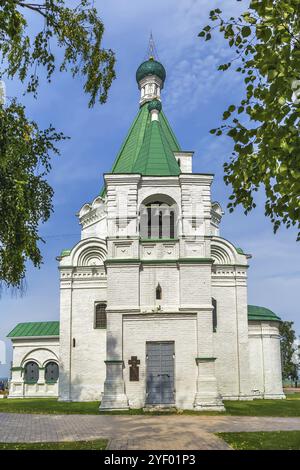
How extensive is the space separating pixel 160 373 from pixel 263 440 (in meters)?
7.76

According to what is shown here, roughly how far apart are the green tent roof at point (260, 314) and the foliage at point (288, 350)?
19150 millimetres

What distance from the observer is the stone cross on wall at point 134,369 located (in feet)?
59.7

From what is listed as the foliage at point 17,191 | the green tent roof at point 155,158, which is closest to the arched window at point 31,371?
the green tent roof at point 155,158

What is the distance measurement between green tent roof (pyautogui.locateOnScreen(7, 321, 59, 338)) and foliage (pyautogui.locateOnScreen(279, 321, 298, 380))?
22.9 meters

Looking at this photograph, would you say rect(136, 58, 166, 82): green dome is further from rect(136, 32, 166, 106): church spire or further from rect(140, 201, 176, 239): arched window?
rect(140, 201, 176, 239): arched window

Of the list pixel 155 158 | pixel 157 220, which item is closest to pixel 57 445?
pixel 157 220

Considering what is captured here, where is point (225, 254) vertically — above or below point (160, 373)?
above

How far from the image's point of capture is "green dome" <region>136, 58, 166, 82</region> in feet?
104

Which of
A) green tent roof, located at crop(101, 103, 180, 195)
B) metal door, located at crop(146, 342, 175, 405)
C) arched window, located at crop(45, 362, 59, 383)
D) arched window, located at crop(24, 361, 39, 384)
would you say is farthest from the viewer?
arched window, located at crop(24, 361, 39, 384)

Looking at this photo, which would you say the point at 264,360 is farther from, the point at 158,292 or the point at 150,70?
the point at 150,70

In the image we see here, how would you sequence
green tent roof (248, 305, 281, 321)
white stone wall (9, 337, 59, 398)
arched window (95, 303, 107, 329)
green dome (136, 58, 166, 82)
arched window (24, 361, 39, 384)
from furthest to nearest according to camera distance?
green dome (136, 58, 166, 82) → arched window (24, 361, 39, 384) → white stone wall (9, 337, 59, 398) → green tent roof (248, 305, 281, 321) → arched window (95, 303, 107, 329)

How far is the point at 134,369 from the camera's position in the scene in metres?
18.2

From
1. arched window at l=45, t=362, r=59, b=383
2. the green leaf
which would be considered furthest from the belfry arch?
the green leaf
